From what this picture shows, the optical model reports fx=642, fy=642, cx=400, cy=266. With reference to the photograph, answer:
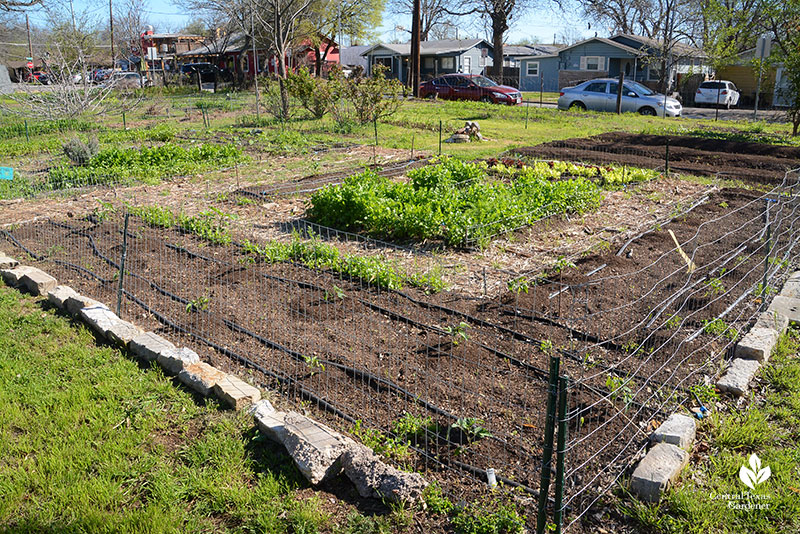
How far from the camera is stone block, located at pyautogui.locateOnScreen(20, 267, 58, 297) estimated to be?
6.53m

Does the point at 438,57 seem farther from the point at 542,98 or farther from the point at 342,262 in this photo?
the point at 342,262

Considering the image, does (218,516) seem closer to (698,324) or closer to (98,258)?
(698,324)

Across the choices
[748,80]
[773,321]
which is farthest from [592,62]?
[773,321]

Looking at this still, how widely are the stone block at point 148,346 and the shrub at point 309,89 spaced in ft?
51.1

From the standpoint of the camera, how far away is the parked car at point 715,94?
30469 millimetres

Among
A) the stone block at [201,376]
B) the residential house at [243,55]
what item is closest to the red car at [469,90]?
the residential house at [243,55]

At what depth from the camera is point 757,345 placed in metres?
5.05

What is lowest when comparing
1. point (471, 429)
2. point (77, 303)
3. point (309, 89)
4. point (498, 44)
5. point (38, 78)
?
point (471, 429)

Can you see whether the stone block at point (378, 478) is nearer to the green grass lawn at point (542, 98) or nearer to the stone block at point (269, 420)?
the stone block at point (269, 420)

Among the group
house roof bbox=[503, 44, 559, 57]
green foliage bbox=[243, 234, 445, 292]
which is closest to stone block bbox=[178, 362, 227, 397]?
green foliage bbox=[243, 234, 445, 292]

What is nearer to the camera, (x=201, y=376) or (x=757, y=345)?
(x=201, y=376)

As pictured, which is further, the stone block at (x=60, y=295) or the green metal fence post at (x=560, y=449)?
the stone block at (x=60, y=295)

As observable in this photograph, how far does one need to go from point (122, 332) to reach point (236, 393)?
5.23 feet

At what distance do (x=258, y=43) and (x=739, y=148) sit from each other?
34.3 meters
